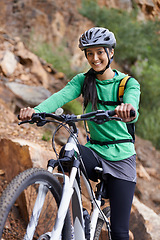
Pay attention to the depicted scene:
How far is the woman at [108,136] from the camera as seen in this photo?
2.10 metres

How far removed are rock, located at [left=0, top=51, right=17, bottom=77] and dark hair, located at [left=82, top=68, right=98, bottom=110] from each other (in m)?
3.80

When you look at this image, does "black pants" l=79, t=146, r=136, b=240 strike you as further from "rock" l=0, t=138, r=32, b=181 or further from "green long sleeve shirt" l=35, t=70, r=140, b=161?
"rock" l=0, t=138, r=32, b=181

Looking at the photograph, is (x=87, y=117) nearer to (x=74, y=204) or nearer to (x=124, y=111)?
(x=124, y=111)

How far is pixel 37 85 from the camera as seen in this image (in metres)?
5.98

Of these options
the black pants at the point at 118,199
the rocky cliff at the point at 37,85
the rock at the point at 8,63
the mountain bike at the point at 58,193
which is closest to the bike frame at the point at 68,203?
the mountain bike at the point at 58,193

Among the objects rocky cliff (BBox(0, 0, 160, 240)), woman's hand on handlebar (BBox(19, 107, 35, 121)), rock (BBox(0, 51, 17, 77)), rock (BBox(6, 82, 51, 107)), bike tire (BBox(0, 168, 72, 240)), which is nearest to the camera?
bike tire (BBox(0, 168, 72, 240))

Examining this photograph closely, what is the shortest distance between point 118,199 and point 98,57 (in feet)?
3.48

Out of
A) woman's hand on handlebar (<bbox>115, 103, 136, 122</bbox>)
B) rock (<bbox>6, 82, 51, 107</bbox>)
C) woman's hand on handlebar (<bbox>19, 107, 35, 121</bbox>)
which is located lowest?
woman's hand on handlebar (<bbox>115, 103, 136, 122</bbox>)

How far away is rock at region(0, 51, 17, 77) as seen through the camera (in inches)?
225

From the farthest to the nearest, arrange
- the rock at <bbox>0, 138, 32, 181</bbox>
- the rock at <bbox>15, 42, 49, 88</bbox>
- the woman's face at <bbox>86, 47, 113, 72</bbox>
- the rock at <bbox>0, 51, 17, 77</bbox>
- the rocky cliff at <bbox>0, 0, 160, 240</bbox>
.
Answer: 1. the rock at <bbox>15, 42, 49, 88</bbox>
2. the rock at <bbox>0, 51, 17, 77</bbox>
3. the rocky cliff at <bbox>0, 0, 160, 240</bbox>
4. the rock at <bbox>0, 138, 32, 181</bbox>
5. the woman's face at <bbox>86, 47, 113, 72</bbox>

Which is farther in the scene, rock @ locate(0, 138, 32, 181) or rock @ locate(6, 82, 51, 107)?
rock @ locate(6, 82, 51, 107)

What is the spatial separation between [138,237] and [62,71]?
5.00 m

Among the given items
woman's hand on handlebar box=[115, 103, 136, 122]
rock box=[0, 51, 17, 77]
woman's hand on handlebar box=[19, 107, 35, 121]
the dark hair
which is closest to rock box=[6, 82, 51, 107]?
rock box=[0, 51, 17, 77]

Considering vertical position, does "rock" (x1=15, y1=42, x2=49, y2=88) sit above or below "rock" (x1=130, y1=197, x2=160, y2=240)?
above
